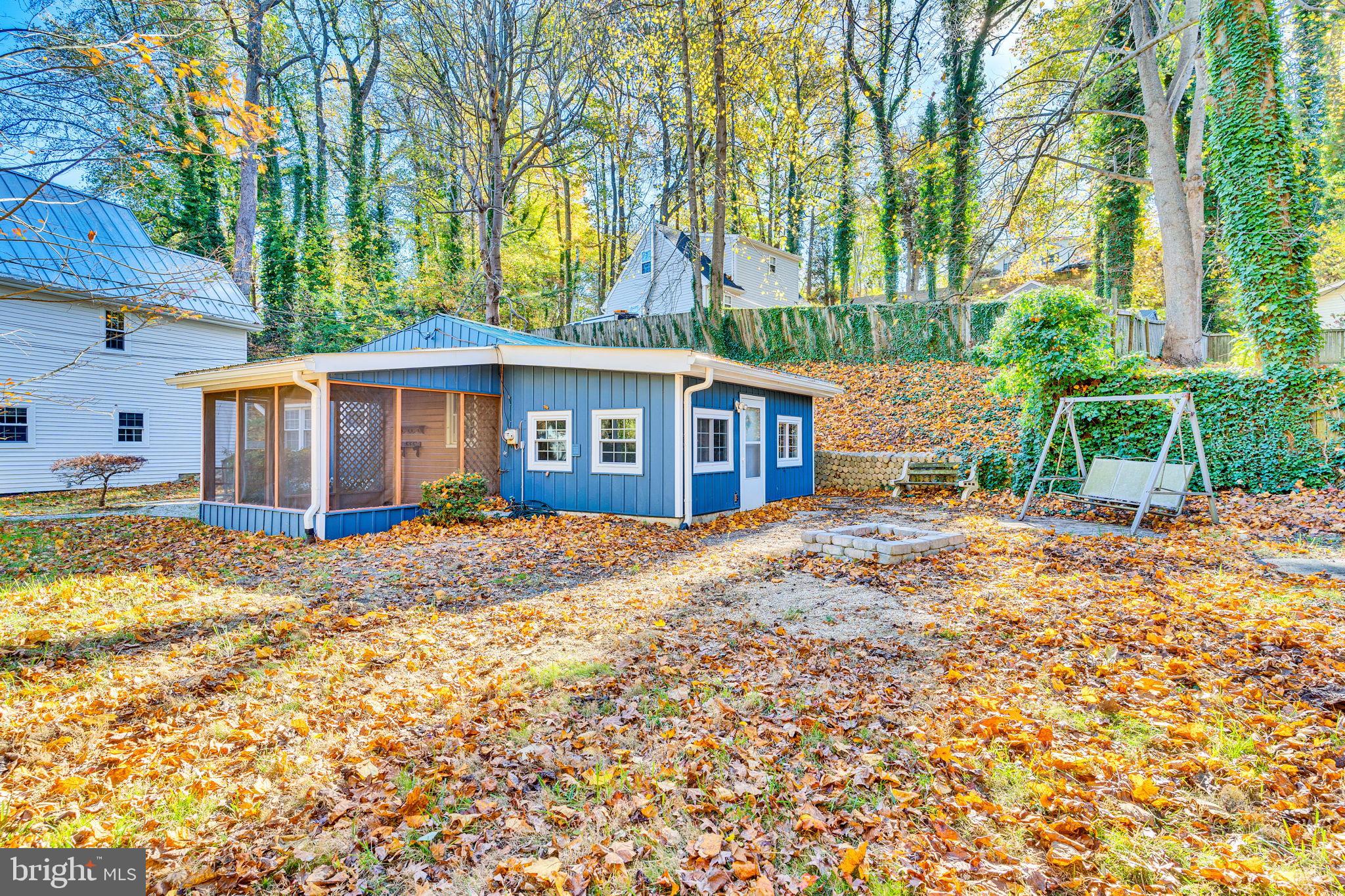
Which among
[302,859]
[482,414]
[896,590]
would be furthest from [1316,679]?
[482,414]

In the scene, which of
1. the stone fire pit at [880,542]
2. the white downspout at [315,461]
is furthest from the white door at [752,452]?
the white downspout at [315,461]

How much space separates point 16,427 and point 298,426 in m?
9.08

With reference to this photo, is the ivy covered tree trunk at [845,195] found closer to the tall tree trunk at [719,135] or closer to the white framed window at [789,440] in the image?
the tall tree trunk at [719,135]

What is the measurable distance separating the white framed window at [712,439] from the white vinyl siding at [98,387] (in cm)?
1136

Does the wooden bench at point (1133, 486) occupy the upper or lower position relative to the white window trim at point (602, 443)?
lower

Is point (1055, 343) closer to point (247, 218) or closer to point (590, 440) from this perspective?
point (590, 440)

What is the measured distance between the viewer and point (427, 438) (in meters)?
9.27

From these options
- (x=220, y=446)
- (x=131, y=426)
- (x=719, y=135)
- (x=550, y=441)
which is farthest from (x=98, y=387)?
(x=719, y=135)

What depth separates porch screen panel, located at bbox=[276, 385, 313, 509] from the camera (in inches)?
327

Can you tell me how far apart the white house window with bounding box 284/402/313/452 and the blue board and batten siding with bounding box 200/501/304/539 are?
95cm

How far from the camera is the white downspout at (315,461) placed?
26.0 ft

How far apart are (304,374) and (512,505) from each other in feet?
11.3

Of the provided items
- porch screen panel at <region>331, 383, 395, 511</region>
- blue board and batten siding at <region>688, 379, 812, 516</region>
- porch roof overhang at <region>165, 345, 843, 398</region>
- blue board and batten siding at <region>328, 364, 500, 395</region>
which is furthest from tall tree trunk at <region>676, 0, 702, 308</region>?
porch screen panel at <region>331, 383, 395, 511</region>

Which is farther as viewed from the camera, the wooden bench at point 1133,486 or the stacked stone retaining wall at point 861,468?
the stacked stone retaining wall at point 861,468
